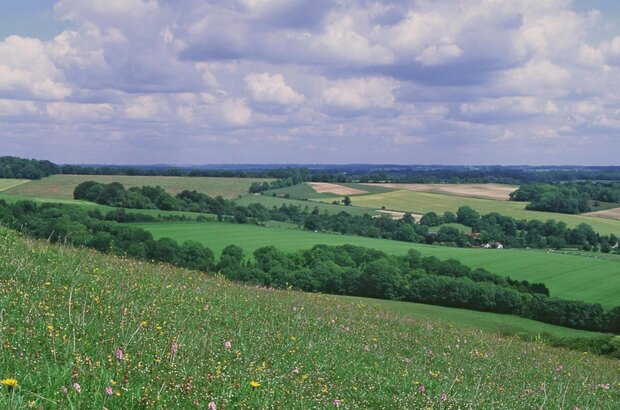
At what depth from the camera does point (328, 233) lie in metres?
108

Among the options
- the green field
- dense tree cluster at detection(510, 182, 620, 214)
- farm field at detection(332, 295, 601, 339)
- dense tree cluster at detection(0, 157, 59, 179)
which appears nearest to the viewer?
farm field at detection(332, 295, 601, 339)

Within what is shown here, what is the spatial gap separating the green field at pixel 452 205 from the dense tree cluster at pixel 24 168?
213 feet

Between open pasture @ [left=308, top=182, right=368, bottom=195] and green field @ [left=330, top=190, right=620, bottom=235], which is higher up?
open pasture @ [left=308, top=182, right=368, bottom=195]

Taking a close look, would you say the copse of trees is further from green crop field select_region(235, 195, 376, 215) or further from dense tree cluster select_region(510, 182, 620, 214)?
dense tree cluster select_region(510, 182, 620, 214)

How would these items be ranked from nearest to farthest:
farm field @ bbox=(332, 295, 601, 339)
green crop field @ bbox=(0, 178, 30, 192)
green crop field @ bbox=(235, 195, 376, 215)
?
farm field @ bbox=(332, 295, 601, 339)
green crop field @ bbox=(0, 178, 30, 192)
green crop field @ bbox=(235, 195, 376, 215)

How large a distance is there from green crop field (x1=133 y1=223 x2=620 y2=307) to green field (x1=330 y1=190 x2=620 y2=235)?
3114cm

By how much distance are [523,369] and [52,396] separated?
10.3 m

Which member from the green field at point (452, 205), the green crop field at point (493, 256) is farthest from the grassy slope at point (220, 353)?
the green field at point (452, 205)

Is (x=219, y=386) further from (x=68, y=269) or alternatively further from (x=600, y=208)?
(x=600, y=208)

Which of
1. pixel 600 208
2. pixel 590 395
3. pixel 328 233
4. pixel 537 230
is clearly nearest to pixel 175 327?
pixel 590 395

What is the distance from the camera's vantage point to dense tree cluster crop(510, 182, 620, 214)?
135 m

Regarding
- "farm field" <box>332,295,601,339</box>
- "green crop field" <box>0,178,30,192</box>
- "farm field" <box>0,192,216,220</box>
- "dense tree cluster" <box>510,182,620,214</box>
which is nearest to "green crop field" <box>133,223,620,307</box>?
"farm field" <box>0,192,216,220</box>

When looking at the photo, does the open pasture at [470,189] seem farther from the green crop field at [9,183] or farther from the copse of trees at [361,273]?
the green crop field at [9,183]

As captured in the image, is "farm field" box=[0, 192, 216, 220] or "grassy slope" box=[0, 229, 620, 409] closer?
"grassy slope" box=[0, 229, 620, 409]
